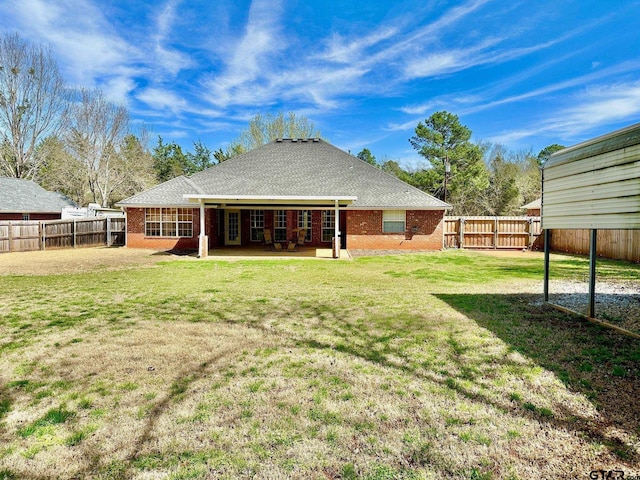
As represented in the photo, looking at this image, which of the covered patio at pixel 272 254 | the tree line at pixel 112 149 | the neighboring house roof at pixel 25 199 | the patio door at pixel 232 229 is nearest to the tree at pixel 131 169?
the tree line at pixel 112 149

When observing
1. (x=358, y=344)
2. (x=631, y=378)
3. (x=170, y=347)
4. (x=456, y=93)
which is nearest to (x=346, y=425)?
(x=358, y=344)

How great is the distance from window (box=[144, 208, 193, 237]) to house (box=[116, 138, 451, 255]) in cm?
5

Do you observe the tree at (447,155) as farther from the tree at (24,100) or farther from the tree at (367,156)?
the tree at (24,100)

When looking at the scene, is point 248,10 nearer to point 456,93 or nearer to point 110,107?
point 456,93

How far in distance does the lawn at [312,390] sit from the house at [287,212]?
10.3 metres

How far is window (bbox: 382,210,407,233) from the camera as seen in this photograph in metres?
17.7

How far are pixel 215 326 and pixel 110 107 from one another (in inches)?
1470

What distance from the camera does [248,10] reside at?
527 inches

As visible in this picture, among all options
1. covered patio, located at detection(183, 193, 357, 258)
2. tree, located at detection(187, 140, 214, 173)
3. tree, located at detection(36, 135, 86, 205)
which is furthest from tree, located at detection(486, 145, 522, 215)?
tree, located at detection(36, 135, 86, 205)

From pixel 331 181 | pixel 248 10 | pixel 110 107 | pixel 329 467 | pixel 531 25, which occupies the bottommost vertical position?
pixel 329 467

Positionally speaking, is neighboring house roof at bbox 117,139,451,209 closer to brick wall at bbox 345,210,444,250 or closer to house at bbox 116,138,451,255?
house at bbox 116,138,451,255

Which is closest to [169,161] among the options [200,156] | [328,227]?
[200,156]

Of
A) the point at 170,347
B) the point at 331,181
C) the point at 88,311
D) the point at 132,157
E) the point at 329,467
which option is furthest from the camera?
the point at 132,157

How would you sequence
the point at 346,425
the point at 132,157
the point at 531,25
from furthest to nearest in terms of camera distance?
the point at 132,157, the point at 531,25, the point at 346,425
